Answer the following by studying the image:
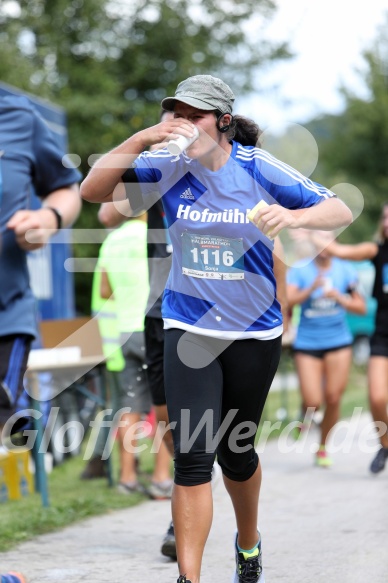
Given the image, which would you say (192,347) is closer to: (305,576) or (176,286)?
(176,286)

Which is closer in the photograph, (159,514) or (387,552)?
(387,552)

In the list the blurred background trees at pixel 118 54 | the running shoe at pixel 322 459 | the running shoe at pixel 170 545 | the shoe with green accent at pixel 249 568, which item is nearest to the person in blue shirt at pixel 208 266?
the shoe with green accent at pixel 249 568

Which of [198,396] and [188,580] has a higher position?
[198,396]

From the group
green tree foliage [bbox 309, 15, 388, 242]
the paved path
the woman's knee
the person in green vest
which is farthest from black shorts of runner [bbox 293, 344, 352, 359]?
green tree foliage [bbox 309, 15, 388, 242]

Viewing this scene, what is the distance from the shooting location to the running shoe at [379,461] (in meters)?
8.05

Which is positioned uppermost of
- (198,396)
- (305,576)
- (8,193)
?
(8,193)

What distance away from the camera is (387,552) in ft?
16.6

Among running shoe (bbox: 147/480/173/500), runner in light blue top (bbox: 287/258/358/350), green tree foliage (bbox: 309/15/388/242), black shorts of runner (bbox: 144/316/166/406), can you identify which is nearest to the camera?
black shorts of runner (bbox: 144/316/166/406)

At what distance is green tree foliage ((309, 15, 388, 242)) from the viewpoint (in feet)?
109

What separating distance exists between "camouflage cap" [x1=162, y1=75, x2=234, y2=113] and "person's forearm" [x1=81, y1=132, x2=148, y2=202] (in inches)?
7.6

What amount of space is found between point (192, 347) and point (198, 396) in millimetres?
197

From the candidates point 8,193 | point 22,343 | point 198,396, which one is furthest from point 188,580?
point 8,193

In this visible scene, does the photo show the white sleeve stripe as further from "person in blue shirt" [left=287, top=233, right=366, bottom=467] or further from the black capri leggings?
"person in blue shirt" [left=287, top=233, right=366, bottom=467]

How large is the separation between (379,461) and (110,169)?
504 cm
